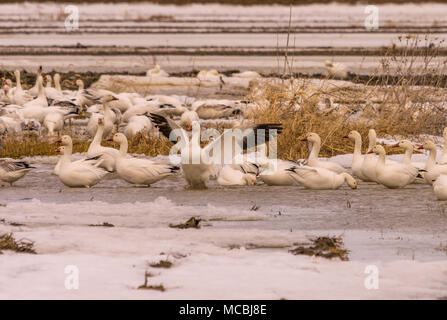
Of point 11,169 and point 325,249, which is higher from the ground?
point 325,249

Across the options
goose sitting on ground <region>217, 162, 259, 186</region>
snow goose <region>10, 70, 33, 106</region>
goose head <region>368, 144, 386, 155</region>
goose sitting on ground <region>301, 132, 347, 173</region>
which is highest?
goose head <region>368, 144, 386, 155</region>

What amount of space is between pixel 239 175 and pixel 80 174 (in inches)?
68.9

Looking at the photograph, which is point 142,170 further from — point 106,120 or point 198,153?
point 106,120

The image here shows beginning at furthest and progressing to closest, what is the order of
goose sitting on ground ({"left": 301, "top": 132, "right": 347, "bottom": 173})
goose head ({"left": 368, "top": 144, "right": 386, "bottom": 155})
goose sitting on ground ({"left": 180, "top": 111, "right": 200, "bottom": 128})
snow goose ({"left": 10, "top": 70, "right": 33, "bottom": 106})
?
snow goose ({"left": 10, "top": 70, "right": 33, "bottom": 106}) < goose sitting on ground ({"left": 180, "top": 111, "right": 200, "bottom": 128}) < goose sitting on ground ({"left": 301, "top": 132, "right": 347, "bottom": 173}) < goose head ({"left": 368, "top": 144, "right": 386, "bottom": 155})

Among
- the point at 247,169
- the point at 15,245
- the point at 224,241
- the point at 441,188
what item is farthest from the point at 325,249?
the point at 247,169

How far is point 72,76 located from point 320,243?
61.7ft

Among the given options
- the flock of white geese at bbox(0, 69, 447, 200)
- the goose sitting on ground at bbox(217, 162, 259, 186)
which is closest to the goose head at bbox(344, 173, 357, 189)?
the flock of white geese at bbox(0, 69, 447, 200)

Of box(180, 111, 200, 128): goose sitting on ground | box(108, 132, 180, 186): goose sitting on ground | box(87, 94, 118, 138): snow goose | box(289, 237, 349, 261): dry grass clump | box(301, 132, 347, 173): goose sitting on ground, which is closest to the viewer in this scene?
box(289, 237, 349, 261): dry grass clump

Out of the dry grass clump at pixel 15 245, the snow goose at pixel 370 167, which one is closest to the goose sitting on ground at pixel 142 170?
the snow goose at pixel 370 167

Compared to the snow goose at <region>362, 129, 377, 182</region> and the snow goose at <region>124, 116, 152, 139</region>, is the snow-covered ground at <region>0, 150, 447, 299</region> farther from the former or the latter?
the snow goose at <region>124, 116, 152, 139</region>

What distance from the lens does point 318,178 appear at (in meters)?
9.34

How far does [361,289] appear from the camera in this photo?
17.8ft

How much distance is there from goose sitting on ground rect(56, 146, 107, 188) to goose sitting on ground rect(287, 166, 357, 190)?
2.11 meters

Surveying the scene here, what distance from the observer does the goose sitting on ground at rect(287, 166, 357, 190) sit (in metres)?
9.29
